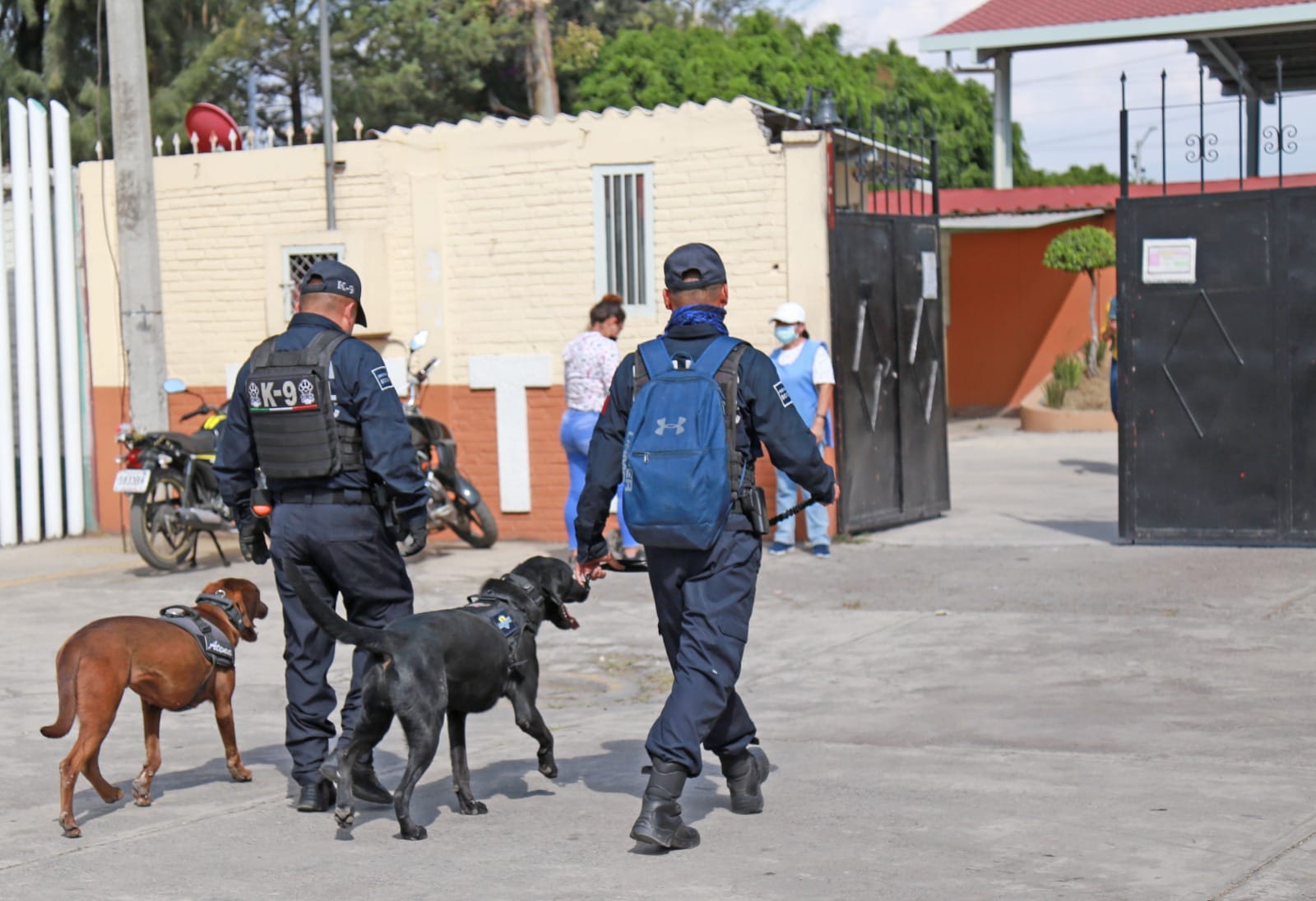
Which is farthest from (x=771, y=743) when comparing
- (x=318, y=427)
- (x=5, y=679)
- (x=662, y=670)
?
(x=5, y=679)

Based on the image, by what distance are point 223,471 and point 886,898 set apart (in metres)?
2.75

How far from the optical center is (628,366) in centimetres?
562

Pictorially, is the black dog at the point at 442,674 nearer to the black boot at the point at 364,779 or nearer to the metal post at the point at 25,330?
the black boot at the point at 364,779

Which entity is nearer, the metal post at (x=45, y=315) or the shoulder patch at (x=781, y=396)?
the shoulder patch at (x=781, y=396)

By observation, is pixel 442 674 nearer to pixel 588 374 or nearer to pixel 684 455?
pixel 684 455

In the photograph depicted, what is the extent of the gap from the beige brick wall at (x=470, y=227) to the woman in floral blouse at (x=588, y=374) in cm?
148

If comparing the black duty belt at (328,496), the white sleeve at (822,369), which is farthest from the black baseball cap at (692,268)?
the white sleeve at (822,369)

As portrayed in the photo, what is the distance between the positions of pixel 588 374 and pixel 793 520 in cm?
202


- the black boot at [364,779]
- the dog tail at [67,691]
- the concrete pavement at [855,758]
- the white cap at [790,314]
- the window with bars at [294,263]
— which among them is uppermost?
the window with bars at [294,263]

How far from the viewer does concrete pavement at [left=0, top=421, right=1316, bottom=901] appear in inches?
196

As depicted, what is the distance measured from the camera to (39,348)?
13.5 metres

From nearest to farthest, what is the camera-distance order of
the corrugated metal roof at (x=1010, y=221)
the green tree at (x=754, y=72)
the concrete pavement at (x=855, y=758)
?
the concrete pavement at (x=855, y=758) < the corrugated metal roof at (x=1010, y=221) < the green tree at (x=754, y=72)

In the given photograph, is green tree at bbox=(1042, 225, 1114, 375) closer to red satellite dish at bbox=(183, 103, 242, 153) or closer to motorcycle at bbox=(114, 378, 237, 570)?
red satellite dish at bbox=(183, 103, 242, 153)

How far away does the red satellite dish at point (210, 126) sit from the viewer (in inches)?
560
